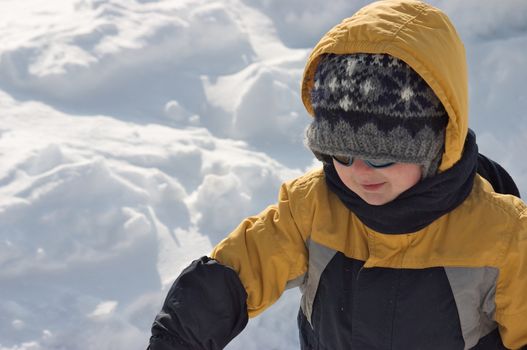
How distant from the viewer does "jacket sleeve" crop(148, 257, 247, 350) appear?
4.43ft

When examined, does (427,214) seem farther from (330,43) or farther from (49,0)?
(49,0)

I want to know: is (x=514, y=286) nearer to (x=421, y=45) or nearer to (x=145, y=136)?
(x=421, y=45)

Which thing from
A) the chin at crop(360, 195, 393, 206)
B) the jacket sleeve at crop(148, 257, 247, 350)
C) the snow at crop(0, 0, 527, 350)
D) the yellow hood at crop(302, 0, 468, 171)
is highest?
the yellow hood at crop(302, 0, 468, 171)

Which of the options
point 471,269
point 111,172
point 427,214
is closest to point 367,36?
point 427,214

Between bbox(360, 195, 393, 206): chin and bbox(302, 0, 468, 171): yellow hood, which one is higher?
bbox(302, 0, 468, 171): yellow hood

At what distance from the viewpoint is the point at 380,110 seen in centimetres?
126

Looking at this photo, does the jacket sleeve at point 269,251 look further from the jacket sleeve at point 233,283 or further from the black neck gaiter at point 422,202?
the black neck gaiter at point 422,202

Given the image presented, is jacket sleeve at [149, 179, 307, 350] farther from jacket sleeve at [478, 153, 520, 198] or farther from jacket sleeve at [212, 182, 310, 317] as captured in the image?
jacket sleeve at [478, 153, 520, 198]

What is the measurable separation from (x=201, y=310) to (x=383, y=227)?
15.1 inches

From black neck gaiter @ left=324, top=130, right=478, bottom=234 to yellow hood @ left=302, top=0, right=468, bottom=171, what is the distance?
3cm

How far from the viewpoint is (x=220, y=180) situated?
3.23 metres

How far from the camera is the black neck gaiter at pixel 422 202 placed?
4.39 feet

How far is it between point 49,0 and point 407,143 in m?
4.52

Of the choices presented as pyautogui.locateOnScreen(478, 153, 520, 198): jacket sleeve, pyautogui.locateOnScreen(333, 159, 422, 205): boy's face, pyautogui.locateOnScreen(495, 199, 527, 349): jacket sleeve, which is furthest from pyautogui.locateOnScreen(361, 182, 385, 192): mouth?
pyautogui.locateOnScreen(478, 153, 520, 198): jacket sleeve
